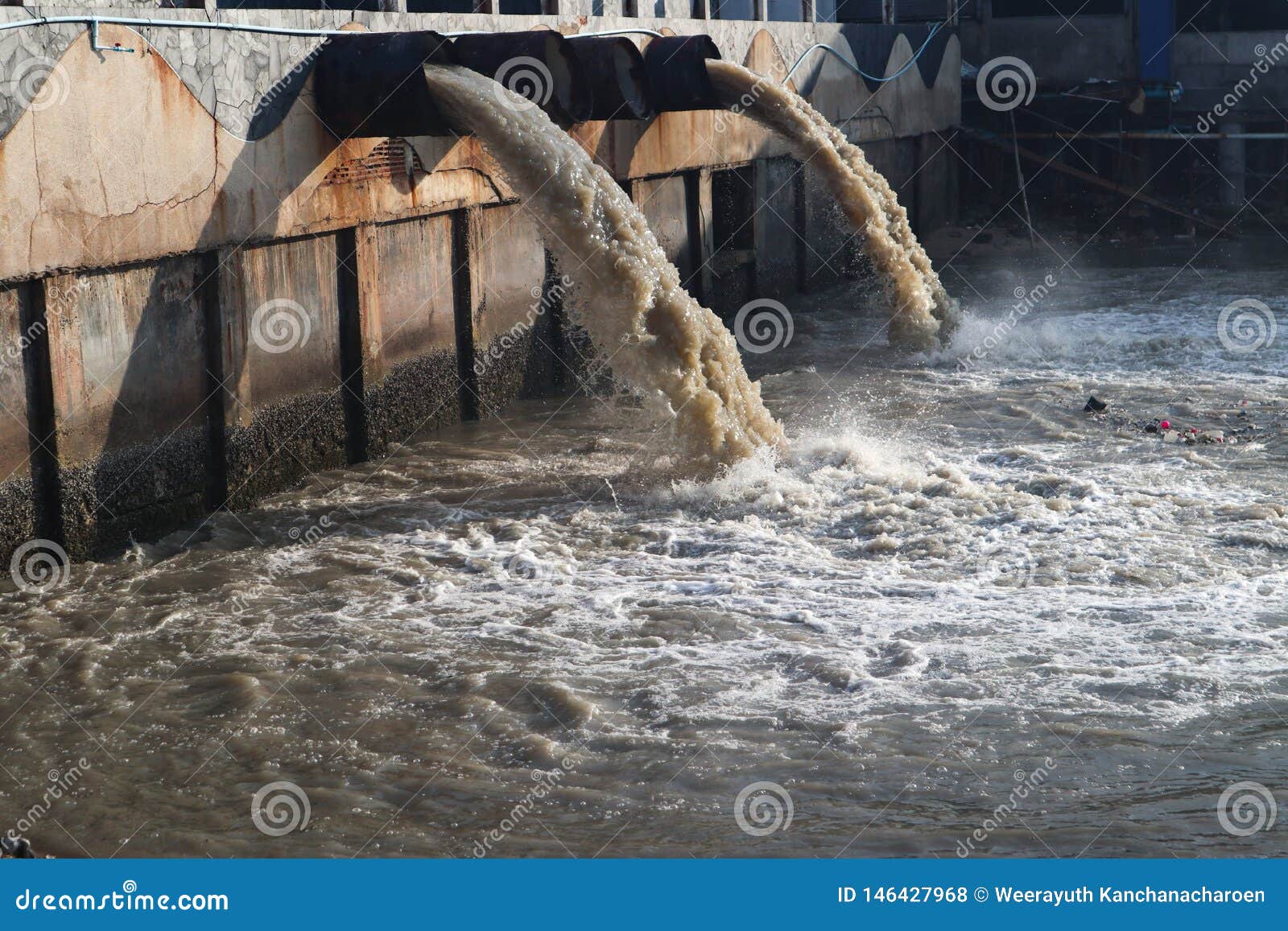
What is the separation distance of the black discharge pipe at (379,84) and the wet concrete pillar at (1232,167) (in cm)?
1695

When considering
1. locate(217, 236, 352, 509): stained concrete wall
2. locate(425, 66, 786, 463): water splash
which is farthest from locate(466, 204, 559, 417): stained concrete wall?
locate(425, 66, 786, 463): water splash

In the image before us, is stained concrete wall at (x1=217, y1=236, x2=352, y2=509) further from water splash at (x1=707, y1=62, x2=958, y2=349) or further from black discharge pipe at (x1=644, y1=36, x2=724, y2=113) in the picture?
water splash at (x1=707, y1=62, x2=958, y2=349)

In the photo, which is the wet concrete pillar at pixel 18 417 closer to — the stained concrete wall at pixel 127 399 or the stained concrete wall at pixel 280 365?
the stained concrete wall at pixel 127 399

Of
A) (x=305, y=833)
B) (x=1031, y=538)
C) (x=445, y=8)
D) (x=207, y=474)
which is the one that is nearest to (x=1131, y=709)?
(x=1031, y=538)

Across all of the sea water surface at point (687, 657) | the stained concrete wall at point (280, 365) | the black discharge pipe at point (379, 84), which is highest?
the black discharge pipe at point (379, 84)

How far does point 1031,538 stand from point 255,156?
511 centimetres

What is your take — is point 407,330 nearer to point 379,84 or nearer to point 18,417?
point 379,84

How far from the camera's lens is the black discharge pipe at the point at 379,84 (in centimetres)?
917

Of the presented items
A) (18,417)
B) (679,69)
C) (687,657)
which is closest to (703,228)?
(679,69)

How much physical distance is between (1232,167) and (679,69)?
14202mm

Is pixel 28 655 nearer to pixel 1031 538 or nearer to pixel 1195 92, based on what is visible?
pixel 1031 538

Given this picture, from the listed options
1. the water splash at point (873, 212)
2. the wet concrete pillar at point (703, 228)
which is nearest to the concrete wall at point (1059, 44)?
the water splash at point (873, 212)

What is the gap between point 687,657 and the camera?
6.62 metres

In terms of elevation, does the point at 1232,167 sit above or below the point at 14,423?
above
